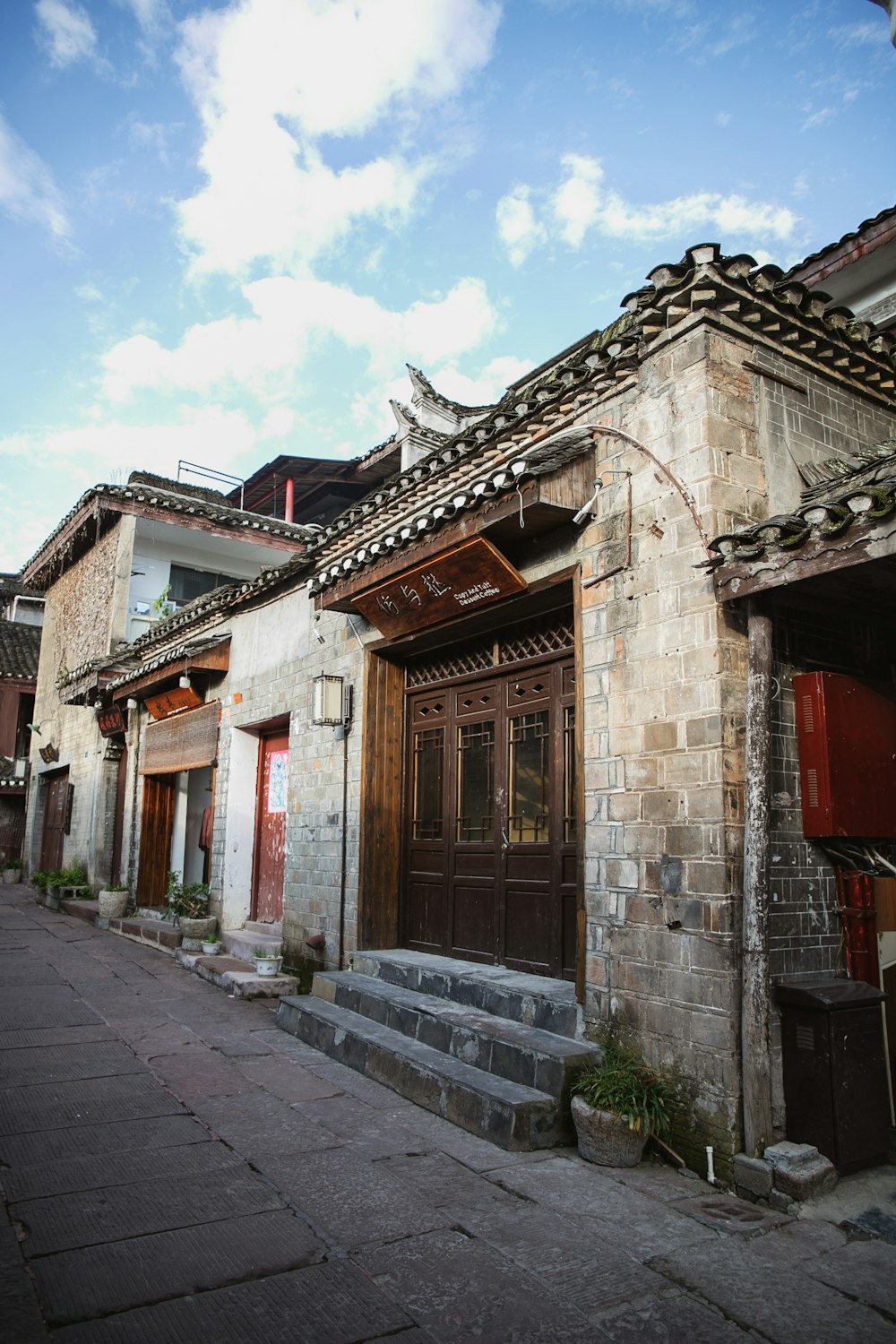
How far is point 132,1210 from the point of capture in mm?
3756

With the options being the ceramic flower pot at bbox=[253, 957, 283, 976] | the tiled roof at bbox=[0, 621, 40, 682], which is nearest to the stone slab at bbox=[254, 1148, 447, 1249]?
the ceramic flower pot at bbox=[253, 957, 283, 976]

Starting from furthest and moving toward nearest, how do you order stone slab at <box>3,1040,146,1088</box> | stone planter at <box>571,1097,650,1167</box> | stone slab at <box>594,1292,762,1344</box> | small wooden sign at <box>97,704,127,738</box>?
1. small wooden sign at <box>97,704,127,738</box>
2. stone slab at <box>3,1040,146,1088</box>
3. stone planter at <box>571,1097,650,1167</box>
4. stone slab at <box>594,1292,762,1344</box>

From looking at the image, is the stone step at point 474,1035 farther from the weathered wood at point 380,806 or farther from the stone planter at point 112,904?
the stone planter at point 112,904

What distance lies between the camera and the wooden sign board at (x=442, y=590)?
6.27 meters

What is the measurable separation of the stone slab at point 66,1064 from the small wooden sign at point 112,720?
9.31m

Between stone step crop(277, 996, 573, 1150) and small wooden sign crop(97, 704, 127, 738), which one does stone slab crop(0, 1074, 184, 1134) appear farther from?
small wooden sign crop(97, 704, 127, 738)

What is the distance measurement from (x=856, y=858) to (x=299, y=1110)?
3.59 meters

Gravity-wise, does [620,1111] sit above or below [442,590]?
below

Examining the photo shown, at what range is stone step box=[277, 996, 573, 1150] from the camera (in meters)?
4.66

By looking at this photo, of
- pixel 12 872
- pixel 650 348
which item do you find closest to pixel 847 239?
pixel 650 348

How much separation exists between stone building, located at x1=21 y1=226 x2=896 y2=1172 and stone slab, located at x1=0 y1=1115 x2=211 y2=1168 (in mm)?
2400

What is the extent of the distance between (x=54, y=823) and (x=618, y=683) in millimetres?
17380

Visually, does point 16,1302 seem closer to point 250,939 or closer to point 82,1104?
point 82,1104

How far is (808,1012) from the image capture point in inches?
173
